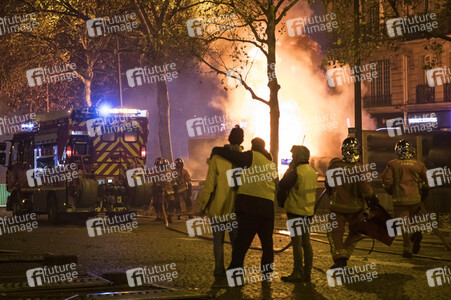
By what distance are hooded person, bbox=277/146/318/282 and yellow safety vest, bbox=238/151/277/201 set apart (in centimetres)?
47

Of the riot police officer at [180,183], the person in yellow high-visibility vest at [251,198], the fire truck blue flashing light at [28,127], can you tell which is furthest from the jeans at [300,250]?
the fire truck blue flashing light at [28,127]

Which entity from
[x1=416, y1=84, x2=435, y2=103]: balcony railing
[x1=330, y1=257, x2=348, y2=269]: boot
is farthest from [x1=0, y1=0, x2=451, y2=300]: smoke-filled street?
[x1=416, y1=84, x2=435, y2=103]: balcony railing

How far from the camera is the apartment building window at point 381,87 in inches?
1747

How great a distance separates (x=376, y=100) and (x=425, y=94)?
142 inches

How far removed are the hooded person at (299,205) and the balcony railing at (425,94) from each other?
34621 mm

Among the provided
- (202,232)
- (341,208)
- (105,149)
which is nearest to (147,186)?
(105,149)

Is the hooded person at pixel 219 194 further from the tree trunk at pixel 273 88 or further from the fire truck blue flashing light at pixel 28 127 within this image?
the fire truck blue flashing light at pixel 28 127

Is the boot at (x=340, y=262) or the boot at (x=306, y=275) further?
the boot at (x=340, y=262)

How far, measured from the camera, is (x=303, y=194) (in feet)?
28.9

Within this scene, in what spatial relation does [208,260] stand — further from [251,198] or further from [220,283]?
[251,198]

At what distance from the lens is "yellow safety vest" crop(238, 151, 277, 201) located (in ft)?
27.0

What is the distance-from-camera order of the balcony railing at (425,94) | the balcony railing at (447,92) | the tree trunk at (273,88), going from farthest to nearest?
the balcony railing at (425,94), the balcony railing at (447,92), the tree trunk at (273,88)

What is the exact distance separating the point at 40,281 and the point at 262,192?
277 centimetres

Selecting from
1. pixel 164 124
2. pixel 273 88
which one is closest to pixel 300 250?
pixel 273 88
